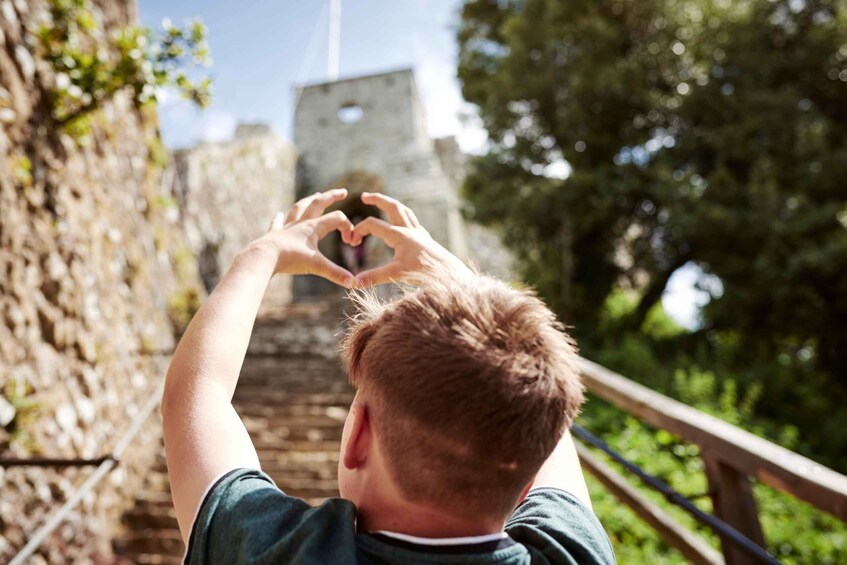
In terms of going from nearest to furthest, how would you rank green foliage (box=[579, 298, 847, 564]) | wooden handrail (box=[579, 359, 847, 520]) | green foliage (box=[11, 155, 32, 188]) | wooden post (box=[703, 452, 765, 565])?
wooden handrail (box=[579, 359, 847, 520]), wooden post (box=[703, 452, 765, 565]), green foliage (box=[11, 155, 32, 188]), green foliage (box=[579, 298, 847, 564])

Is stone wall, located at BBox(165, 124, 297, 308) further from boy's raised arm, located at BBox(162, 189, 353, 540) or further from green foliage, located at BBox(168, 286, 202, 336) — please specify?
boy's raised arm, located at BBox(162, 189, 353, 540)

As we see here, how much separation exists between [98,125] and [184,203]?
5.61 ft

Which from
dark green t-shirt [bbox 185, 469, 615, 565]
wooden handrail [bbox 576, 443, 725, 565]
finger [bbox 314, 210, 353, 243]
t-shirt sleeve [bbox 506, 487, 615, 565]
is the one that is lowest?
wooden handrail [bbox 576, 443, 725, 565]

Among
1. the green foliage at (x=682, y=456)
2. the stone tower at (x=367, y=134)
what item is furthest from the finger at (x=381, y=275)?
the stone tower at (x=367, y=134)

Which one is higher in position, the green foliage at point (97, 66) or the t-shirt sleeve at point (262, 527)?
the green foliage at point (97, 66)

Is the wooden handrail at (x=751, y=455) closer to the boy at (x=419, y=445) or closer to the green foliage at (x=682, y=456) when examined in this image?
the green foliage at (x=682, y=456)

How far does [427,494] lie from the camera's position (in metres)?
0.53

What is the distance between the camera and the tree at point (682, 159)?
504 centimetres

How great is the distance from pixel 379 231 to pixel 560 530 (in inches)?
21.1

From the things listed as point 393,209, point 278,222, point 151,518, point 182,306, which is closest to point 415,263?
point 393,209

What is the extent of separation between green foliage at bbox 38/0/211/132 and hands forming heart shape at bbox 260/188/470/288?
2.29 m

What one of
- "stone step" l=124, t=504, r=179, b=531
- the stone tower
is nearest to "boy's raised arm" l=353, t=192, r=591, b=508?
"stone step" l=124, t=504, r=179, b=531

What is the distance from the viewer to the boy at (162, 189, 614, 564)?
52 centimetres

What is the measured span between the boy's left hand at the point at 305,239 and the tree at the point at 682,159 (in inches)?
213
